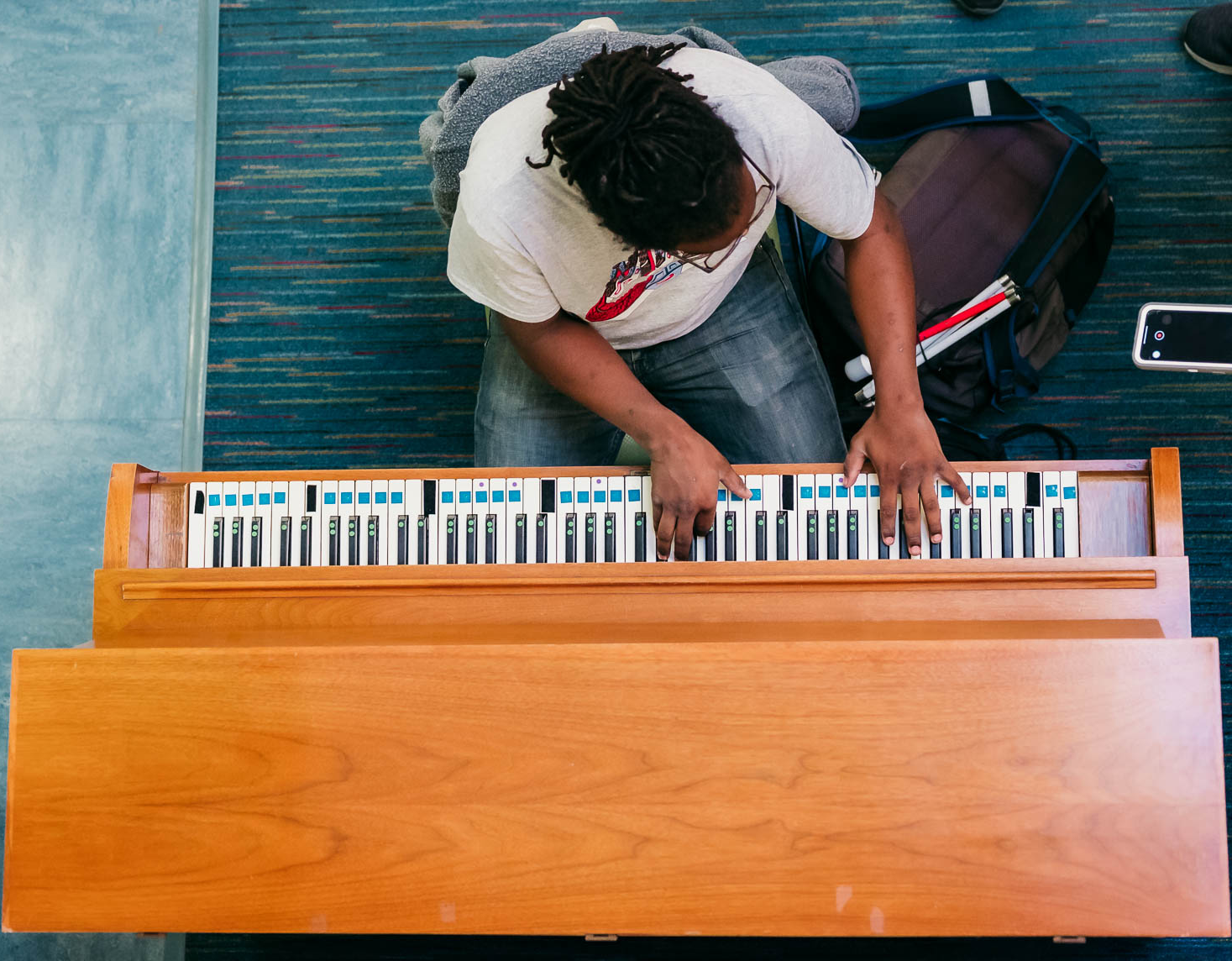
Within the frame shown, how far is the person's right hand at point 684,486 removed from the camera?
1.41 metres

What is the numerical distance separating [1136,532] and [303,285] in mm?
1644

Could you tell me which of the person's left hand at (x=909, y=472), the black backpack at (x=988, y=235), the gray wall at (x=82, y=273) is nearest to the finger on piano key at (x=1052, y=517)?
the person's left hand at (x=909, y=472)

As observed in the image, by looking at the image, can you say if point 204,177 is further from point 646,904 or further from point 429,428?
point 646,904

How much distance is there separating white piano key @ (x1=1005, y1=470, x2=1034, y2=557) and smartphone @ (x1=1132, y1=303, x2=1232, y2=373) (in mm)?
310

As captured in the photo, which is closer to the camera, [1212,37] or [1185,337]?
[1185,337]

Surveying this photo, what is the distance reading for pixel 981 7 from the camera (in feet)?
6.63

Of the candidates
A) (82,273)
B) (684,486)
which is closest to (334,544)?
(684,486)

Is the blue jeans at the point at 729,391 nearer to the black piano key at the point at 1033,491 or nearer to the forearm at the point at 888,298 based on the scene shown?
Answer: the forearm at the point at 888,298

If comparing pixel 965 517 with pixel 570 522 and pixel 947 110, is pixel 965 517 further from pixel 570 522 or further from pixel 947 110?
pixel 947 110

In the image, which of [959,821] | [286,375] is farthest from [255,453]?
[959,821]

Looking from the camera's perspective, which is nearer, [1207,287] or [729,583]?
[729,583]

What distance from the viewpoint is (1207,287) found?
199 centimetres

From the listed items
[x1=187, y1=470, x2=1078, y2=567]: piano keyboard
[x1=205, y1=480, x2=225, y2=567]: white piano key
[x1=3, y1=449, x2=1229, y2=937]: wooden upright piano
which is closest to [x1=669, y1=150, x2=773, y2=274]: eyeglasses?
[x1=187, y1=470, x2=1078, y2=567]: piano keyboard

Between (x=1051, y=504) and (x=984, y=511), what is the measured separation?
0.09m
